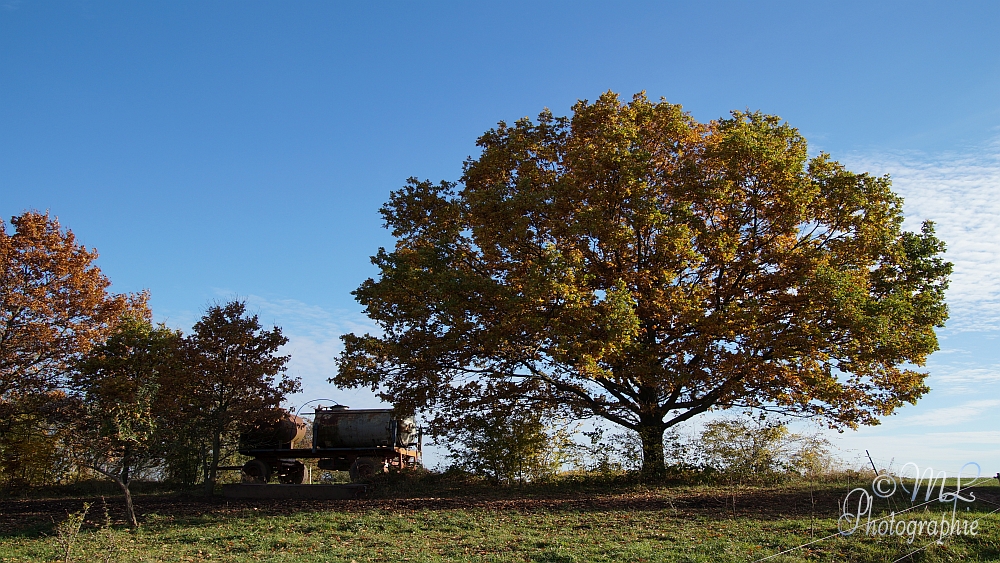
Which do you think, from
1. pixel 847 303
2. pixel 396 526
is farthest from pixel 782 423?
pixel 396 526

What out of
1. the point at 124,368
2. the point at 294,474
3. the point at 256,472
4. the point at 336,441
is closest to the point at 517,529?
the point at 336,441

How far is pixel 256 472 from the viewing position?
20.6 m

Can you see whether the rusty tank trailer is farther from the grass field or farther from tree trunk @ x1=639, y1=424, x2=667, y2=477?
tree trunk @ x1=639, y1=424, x2=667, y2=477

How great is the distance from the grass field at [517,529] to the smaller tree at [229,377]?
105 inches

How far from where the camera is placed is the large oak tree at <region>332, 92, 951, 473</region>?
574 inches

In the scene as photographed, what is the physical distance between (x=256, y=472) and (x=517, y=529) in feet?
39.8

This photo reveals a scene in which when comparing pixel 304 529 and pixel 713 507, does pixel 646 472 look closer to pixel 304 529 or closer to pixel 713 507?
pixel 713 507

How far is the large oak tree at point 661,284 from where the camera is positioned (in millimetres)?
14586

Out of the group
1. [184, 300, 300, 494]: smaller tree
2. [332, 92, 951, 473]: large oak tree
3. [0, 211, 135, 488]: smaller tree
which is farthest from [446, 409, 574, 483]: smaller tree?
[0, 211, 135, 488]: smaller tree

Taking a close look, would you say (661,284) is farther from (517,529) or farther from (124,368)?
(124,368)

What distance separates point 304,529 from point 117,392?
36.4 ft

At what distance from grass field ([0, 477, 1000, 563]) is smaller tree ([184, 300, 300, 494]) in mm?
2671

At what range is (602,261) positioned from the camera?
55.2 ft

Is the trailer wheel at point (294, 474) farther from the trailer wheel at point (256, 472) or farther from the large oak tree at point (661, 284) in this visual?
the large oak tree at point (661, 284)
